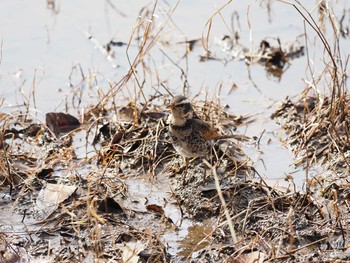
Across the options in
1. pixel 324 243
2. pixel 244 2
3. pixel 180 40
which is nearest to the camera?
pixel 324 243

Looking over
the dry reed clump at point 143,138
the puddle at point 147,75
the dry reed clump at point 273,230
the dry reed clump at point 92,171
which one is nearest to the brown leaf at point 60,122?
the dry reed clump at point 92,171

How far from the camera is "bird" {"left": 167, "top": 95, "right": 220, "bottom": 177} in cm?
674

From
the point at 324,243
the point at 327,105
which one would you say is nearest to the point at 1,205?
the point at 324,243

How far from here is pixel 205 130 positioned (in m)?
A: 6.93

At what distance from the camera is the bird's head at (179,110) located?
688cm

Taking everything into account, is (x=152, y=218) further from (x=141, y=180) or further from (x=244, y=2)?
(x=244, y=2)

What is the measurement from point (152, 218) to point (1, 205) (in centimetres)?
121

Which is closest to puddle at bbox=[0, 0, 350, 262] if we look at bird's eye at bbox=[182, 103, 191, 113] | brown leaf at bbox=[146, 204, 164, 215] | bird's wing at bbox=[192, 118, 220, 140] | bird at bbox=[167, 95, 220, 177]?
brown leaf at bbox=[146, 204, 164, 215]

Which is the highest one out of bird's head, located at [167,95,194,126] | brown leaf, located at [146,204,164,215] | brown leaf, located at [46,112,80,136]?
bird's head, located at [167,95,194,126]

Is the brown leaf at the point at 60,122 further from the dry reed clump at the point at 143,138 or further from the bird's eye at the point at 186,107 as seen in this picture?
the bird's eye at the point at 186,107

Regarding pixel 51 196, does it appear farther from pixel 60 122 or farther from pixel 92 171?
pixel 60 122

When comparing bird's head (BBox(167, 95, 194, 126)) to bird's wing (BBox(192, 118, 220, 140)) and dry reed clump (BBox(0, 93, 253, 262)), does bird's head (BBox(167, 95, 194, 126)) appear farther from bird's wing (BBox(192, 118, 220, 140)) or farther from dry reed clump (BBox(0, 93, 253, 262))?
dry reed clump (BBox(0, 93, 253, 262))

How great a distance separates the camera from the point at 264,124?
786cm

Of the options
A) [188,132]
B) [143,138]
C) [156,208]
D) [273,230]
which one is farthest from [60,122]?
[273,230]
